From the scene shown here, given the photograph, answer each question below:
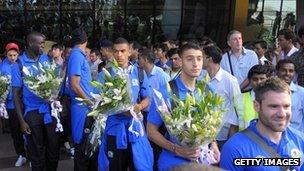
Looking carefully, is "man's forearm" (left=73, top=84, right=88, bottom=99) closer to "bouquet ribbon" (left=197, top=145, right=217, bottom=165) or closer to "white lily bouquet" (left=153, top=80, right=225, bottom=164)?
"white lily bouquet" (left=153, top=80, right=225, bottom=164)

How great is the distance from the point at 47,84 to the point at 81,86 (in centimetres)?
40

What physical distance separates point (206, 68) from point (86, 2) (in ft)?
28.7

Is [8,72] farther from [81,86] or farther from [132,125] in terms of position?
[132,125]

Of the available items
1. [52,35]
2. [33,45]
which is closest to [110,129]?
[33,45]

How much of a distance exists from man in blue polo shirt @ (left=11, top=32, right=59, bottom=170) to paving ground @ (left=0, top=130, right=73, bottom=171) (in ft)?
2.76

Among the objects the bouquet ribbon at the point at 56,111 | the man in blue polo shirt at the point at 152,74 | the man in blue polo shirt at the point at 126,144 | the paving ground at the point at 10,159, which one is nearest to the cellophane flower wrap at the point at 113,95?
the man in blue polo shirt at the point at 126,144

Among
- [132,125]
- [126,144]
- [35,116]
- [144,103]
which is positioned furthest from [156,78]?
[35,116]

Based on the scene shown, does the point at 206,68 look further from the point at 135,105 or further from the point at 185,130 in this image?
the point at 185,130

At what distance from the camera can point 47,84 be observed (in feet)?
19.5

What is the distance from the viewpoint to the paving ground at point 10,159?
23.3ft

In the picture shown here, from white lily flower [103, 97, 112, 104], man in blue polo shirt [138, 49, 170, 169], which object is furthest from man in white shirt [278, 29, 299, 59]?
white lily flower [103, 97, 112, 104]

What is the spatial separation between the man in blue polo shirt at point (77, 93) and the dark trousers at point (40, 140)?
0.97 ft

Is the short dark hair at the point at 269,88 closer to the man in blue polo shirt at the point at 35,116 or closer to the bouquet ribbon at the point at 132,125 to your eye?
the bouquet ribbon at the point at 132,125

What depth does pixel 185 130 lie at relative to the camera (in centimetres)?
371
